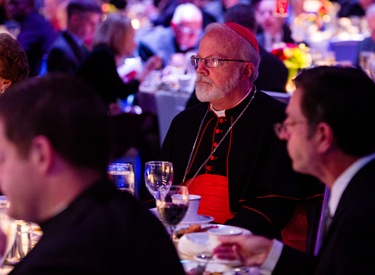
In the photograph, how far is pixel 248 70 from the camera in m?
4.22

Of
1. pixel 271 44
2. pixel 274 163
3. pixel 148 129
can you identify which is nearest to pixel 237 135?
pixel 274 163

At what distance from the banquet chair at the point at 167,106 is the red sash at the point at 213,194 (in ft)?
10.4

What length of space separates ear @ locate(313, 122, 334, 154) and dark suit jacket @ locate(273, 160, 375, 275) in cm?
12

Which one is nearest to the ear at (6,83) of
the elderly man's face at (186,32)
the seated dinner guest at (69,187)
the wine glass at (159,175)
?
the wine glass at (159,175)

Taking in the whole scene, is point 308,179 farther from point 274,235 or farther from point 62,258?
point 62,258

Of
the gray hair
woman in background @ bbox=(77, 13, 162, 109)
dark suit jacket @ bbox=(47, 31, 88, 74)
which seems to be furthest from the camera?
dark suit jacket @ bbox=(47, 31, 88, 74)

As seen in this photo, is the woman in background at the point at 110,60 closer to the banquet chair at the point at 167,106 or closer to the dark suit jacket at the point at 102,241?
the banquet chair at the point at 167,106

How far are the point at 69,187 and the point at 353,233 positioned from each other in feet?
2.81

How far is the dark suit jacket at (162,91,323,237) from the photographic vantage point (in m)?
3.80

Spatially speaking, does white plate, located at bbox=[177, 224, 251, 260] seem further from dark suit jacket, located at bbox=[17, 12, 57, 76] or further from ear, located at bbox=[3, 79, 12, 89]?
dark suit jacket, located at bbox=[17, 12, 57, 76]


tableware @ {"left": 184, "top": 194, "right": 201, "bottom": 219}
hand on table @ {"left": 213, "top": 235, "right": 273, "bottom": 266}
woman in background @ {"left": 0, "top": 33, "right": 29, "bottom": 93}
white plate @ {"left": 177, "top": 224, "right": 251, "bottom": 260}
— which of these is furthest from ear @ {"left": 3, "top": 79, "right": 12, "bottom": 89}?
hand on table @ {"left": 213, "top": 235, "right": 273, "bottom": 266}

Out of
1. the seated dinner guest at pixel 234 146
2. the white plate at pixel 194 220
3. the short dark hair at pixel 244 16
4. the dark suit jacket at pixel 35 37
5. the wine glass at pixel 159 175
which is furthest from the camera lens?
the dark suit jacket at pixel 35 37

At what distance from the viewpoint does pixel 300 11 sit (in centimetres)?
1109

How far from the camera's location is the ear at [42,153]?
5.86ft
